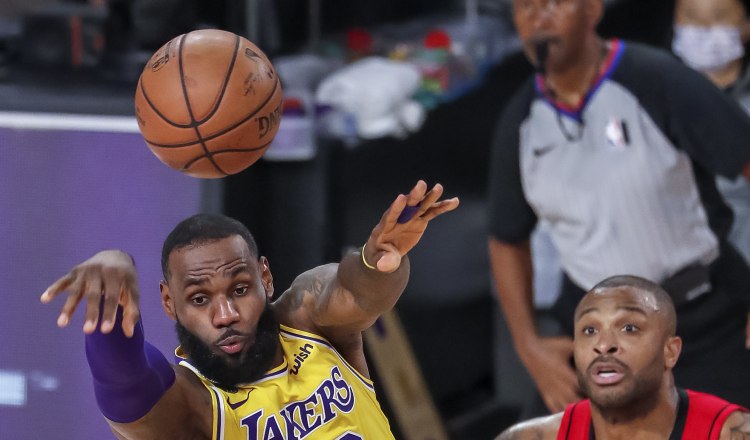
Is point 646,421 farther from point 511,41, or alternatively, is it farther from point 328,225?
point 511,41

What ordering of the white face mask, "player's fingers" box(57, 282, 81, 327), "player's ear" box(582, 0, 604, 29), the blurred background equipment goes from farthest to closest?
the white face mask → the blurred background equipment → "player's ear" box(582, 0, 604, 29) → "player's fingers" box(57, 282, 81, 327)

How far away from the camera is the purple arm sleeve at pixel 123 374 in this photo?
3.36m

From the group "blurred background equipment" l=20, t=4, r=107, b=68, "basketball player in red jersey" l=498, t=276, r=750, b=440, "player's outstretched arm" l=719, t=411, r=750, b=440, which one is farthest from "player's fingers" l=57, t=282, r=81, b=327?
"blurred background equipment" l=20, t=4, r=107, b=68

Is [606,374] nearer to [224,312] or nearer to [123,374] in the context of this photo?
[224,312]

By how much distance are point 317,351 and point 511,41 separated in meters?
3.88

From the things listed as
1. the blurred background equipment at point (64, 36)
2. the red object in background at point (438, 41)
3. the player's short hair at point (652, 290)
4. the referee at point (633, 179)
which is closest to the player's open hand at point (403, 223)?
the player's short hair at point (652, 290)

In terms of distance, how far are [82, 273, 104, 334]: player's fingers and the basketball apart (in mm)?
711

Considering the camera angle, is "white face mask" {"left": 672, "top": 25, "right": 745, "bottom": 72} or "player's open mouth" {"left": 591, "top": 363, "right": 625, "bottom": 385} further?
"white face mask" {"left": 672, "top": 25, "right": 745, "bottom": 72}

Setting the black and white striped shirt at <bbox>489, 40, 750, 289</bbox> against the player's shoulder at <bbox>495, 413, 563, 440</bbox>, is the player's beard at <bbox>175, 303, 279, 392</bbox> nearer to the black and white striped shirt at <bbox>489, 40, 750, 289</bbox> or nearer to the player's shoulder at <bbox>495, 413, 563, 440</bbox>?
the player's shoulder at <bbox>495, 413, 563, 440</bbox>

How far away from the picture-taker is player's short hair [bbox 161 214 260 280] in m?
3.73

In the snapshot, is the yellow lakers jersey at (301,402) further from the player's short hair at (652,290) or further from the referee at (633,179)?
the referee at (633,179)

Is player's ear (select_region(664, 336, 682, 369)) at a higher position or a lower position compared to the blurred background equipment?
lower

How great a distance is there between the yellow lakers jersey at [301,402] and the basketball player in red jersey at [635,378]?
545 mm

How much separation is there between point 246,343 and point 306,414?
0.25m
